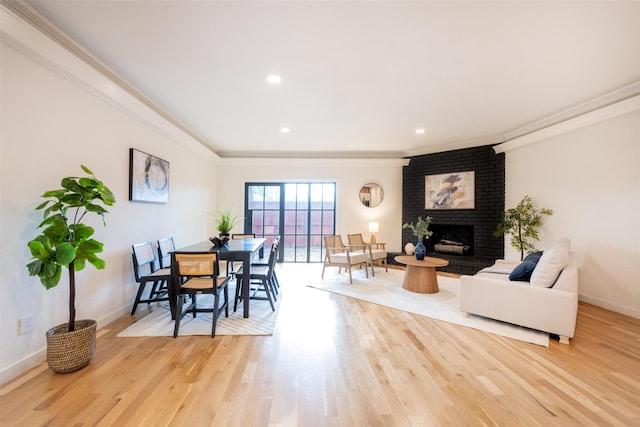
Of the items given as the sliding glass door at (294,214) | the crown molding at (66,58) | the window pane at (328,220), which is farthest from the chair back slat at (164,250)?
the window pane at (328,220)

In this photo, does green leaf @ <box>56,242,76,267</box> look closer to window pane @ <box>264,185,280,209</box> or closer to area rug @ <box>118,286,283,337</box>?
area rug @ <box>118,286,283,337</box>

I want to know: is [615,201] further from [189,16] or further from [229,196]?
[229,196]

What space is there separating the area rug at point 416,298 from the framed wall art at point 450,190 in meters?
1.60

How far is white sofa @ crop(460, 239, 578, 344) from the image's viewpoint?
8.10 ft

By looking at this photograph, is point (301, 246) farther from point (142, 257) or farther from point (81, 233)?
point (81, 233)

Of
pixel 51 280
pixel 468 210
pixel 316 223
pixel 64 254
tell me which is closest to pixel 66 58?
pixel 64 254

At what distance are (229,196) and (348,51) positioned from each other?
189 inches

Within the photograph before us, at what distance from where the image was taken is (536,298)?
2.61m

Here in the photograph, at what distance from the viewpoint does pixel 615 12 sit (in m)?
1.90

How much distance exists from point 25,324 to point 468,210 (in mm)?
6357

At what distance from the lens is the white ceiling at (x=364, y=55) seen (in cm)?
191

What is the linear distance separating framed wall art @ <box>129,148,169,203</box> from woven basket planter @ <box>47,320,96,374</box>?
5.26 ft

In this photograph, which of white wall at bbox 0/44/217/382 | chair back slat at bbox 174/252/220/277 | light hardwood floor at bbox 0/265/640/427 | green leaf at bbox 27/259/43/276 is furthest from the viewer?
chair back slat at bbox 174/252/220/277

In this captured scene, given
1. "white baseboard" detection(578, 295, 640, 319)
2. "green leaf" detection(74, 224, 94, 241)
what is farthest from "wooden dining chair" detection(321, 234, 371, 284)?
"green leaf" detection(74, 224, 94, 241)
